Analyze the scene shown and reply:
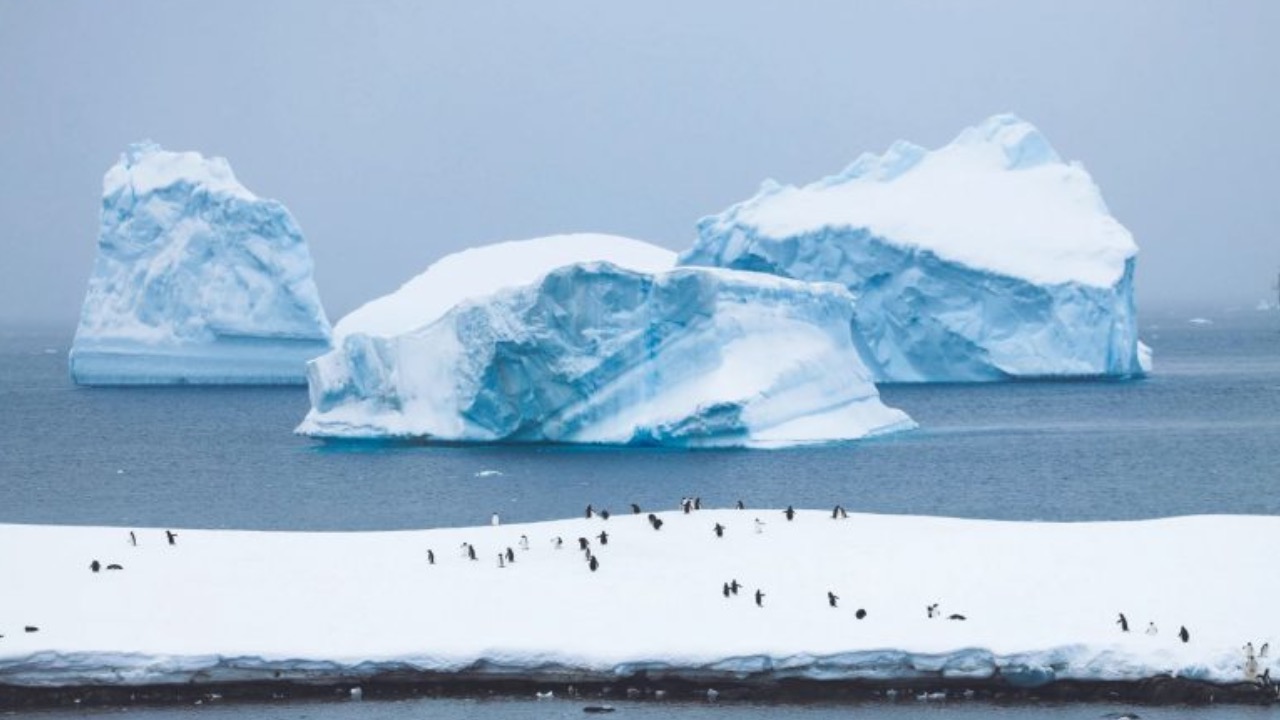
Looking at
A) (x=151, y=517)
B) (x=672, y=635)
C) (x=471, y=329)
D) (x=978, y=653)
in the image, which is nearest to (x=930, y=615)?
(x=978, y=653)

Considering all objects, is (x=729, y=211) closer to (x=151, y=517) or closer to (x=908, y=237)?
(x=908, y=237)

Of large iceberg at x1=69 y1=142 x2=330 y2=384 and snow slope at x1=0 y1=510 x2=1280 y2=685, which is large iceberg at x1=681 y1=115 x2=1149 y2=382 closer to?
large iceberg at x1=69 y1=142 x2=330 y2=384

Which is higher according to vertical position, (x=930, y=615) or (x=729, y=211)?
(x=729, y=211)

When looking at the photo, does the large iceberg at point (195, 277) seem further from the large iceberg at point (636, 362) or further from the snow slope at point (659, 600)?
the snow slope at point (659, 600)

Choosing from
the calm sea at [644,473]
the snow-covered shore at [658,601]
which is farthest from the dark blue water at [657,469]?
the snow-covered shore at [658,601]

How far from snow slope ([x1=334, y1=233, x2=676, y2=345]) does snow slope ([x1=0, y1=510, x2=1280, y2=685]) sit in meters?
37.1

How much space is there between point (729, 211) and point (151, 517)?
→ 3226cm

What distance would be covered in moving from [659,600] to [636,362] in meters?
21.4

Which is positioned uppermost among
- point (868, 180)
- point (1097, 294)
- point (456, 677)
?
point (868, 180)

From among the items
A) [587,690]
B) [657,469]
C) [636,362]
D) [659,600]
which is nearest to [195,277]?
[636,362]

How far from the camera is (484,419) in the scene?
48.2 m

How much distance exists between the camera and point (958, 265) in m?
Answer: 59.8

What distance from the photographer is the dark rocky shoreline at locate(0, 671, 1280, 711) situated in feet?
75.5

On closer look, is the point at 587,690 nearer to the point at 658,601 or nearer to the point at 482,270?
the point at 658,601
